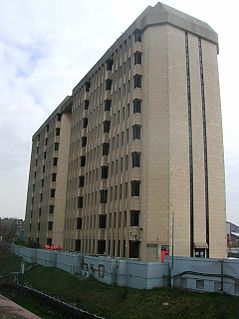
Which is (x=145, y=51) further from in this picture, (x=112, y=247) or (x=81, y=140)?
(x=112, y=247)

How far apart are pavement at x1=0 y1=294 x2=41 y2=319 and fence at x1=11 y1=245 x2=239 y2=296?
9.58 meters

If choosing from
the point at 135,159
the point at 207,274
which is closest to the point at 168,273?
the point at 207,274

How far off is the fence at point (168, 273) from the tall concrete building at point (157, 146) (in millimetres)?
8169

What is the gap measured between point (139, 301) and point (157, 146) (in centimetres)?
2348

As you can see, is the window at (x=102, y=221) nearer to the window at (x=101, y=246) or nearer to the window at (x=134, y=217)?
the window at (x=101, y=246)

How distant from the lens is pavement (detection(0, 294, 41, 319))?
1453 inches

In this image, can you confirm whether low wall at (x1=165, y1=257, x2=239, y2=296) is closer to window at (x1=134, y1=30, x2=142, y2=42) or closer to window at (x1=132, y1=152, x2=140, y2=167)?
window at (x1=132, y1=152, x2=140, y2=167)

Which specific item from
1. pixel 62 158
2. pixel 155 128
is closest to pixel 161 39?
pixel 155 128

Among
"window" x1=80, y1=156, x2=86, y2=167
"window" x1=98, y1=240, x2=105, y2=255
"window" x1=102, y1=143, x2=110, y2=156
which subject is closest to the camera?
"window" x1=98, y1=240, x2=105, y2=255

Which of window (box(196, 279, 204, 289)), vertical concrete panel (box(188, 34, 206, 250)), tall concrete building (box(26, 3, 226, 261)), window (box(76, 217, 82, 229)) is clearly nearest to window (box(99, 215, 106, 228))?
tall concrete building (box(26, 3, 226, 261))

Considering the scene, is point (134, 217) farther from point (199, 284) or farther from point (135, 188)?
point (199, 284)

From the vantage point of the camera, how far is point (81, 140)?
3056 inches

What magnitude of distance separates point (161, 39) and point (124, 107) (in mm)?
11674

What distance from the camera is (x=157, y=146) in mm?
54438
